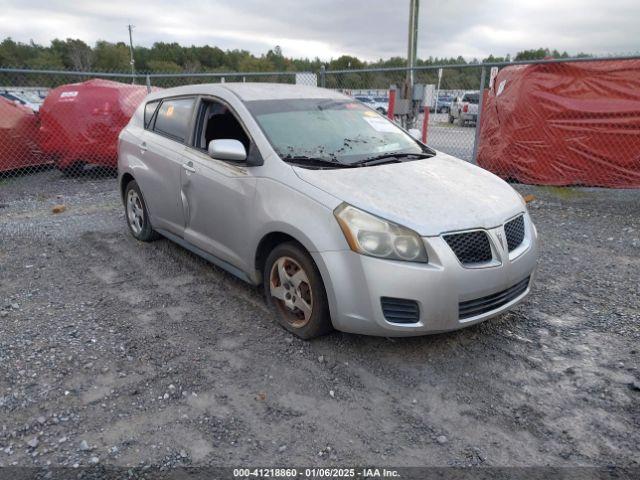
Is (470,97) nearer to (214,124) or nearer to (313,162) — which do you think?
(214,124)

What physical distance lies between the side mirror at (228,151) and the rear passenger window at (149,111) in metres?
1.85

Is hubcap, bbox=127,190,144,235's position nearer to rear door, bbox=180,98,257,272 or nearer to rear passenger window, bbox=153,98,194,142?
rear passenger window, bbox=153,98,194,142

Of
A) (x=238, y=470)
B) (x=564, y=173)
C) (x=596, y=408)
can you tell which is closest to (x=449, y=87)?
(x=564, y=173)

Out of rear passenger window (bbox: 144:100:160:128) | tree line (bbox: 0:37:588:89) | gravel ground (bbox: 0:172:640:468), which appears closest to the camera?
gravel ground (bbox: 0:172:640:468)

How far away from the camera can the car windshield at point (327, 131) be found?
3.66 m

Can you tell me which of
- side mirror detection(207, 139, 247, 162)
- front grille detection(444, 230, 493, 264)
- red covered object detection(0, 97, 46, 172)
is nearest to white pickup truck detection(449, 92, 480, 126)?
red covered object detection(0, 97, 46, 172)

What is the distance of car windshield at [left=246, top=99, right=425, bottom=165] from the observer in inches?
144

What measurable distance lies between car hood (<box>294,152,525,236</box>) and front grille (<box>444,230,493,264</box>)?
52 mm

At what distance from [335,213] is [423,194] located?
643 millimetres

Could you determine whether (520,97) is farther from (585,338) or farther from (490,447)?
(490,447)

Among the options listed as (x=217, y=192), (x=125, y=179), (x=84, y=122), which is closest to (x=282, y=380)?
(x=217, y=192)

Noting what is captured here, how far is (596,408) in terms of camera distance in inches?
107

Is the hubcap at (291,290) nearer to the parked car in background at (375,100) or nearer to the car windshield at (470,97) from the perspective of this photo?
the car windshield at (470,97)

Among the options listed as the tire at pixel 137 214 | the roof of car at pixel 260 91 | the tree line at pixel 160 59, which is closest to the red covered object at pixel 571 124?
the roof of car at pixel 260 91
